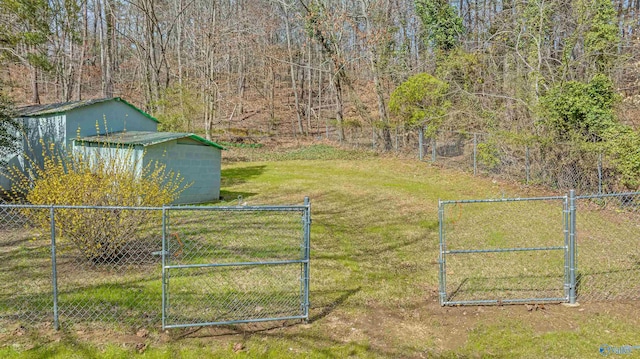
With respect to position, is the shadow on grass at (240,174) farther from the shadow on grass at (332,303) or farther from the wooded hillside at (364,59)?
the shadow on grass at (332,303)

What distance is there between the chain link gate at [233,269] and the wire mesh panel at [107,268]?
0.34 meters

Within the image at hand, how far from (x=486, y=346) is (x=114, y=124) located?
47.8 feet

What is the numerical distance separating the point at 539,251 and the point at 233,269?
19.5 feet

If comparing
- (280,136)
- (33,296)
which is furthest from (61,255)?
(280,136)

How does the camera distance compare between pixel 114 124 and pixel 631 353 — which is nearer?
pixel 631 353

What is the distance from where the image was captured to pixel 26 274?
6.57 metres

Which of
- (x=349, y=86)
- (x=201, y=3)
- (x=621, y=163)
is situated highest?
(x=201, y=3)

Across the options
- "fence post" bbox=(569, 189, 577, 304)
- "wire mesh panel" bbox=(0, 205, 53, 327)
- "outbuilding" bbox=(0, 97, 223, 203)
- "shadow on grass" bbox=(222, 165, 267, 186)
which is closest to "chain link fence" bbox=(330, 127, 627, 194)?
"fence post" bbox=(569, 189, 577, 304)

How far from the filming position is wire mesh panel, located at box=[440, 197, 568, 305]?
5906 millimetres

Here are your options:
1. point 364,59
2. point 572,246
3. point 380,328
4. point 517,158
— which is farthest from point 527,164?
point 364,59

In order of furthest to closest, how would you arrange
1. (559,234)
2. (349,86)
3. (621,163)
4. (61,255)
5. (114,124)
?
(349,86)
(114,124)
(621,163)
(559,234)
(61,255)

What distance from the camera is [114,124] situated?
15.2 meters

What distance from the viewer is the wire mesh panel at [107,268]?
5254 millimetres

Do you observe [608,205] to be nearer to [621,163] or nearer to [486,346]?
[621,163]
